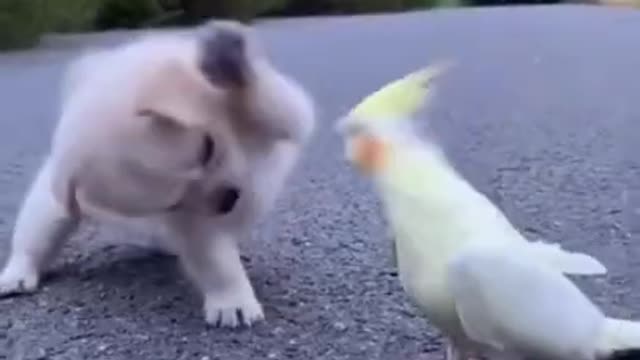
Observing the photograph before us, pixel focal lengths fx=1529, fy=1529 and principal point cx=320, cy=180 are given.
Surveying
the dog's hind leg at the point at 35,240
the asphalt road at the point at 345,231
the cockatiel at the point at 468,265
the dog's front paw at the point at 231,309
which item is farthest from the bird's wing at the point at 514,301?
the dog's hind leg at the point at 35,240

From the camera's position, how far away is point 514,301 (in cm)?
109

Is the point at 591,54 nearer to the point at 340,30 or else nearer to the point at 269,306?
the point at 340,30

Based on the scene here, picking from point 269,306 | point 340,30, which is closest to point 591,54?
point 340,30

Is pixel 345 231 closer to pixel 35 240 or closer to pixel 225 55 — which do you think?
pixel 35 240

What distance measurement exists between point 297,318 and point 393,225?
46 cm

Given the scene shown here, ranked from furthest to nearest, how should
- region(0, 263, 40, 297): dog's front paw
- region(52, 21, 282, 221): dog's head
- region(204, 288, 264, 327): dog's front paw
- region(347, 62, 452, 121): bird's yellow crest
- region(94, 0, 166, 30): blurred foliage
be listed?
1. region(94, 0, 166, 30): blurred foliage
2. region(0, 263, 40, 297): dog's front paw
3. region(204, 288, 264, 327): dog's front paw
4. region(52, 21, 282, 221): dog's head
5. region(347, 62, 452, 121): bird's yellow crest

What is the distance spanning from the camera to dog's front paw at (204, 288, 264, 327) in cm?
156

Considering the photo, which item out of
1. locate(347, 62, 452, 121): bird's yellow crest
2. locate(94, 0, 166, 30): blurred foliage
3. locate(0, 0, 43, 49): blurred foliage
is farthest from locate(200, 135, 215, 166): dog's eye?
locate(94, 0, 166, 30): blurred foliage

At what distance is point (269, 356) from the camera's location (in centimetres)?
149

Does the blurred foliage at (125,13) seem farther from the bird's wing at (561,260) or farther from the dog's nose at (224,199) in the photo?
the bird's wing at (561,260)

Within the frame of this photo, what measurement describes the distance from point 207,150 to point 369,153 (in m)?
0.34

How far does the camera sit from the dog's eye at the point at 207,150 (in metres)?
1.47

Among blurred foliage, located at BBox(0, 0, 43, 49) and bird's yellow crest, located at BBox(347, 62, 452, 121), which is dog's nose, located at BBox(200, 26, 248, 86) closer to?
bird's yellow crest, located at BBox(347, 62, 452, 121)

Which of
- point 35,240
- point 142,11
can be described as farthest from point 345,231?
point 142,11
